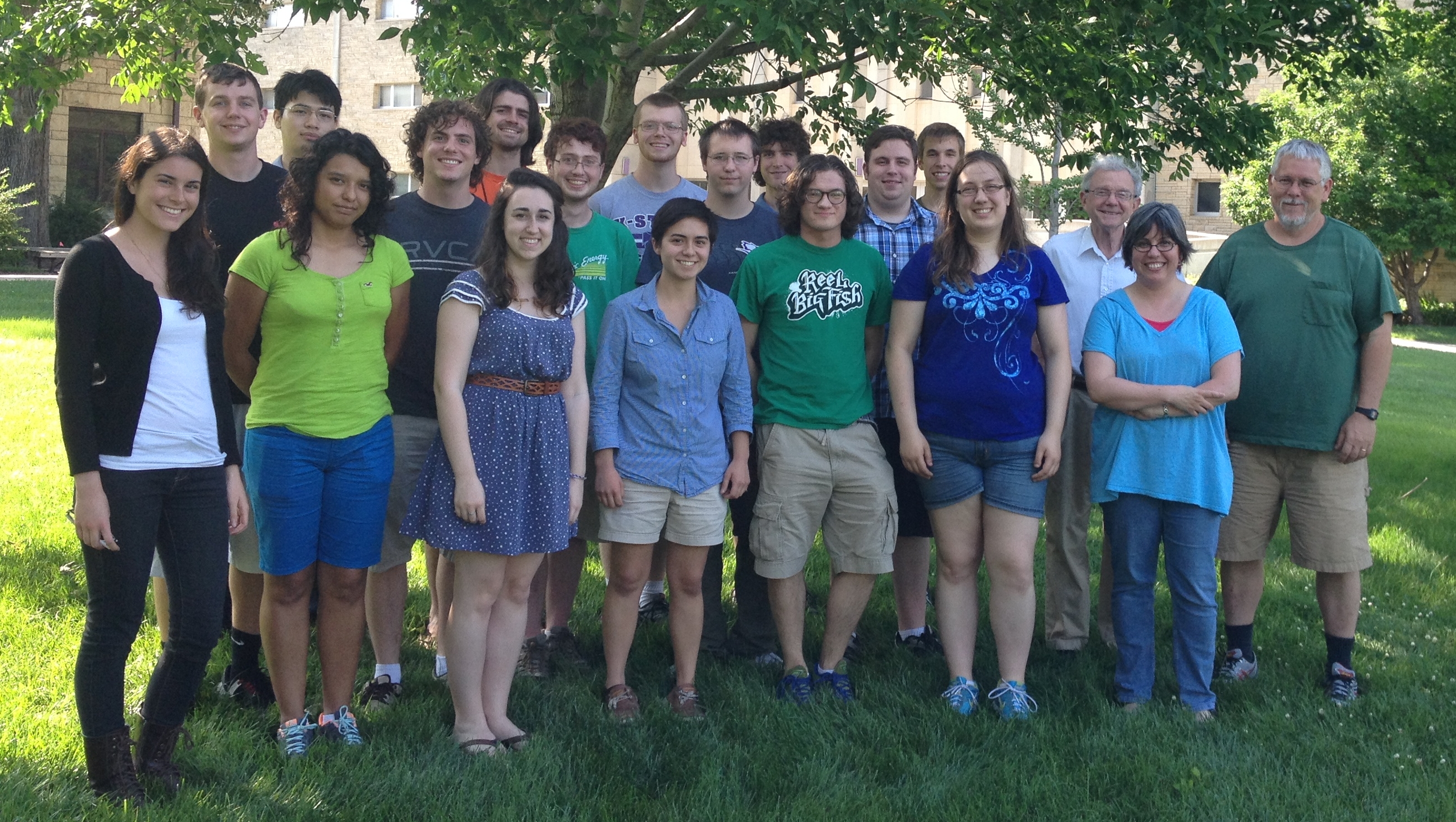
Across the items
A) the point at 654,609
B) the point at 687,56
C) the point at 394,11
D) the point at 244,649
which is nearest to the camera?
the point at 244,649

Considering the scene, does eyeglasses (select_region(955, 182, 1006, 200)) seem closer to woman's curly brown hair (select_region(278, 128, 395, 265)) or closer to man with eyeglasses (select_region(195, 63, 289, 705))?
woman's curly brown hair (select_region(278, 128, 395, 265))

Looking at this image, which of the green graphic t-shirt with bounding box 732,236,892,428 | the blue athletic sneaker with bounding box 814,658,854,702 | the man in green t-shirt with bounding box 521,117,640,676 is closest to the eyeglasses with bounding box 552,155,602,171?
the man in green t-shirt with bounding box 521,117,640,676

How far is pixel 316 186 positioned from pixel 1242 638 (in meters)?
4.09

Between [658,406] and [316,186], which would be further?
[658,406]

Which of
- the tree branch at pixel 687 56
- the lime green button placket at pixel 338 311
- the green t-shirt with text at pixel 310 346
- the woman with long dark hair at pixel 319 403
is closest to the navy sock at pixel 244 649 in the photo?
the woman with long dark hair at pixel 319 403

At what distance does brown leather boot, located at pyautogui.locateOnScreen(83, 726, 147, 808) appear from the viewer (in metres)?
3.41

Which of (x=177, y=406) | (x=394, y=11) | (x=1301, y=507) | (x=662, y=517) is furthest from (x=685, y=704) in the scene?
(x=394, y=11)

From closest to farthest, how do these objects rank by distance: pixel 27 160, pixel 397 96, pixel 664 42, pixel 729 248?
1. pixel 729 248
2. pixel 664 42
3. pixel 27 160
4. pixel 397 96

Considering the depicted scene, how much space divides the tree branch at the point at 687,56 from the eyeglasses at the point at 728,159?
4.86 meters

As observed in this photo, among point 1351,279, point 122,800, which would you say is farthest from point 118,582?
point 1351,279

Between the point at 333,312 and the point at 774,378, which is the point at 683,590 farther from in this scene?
the point at 333,312

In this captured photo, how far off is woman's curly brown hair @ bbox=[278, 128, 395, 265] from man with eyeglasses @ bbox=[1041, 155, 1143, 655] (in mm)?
2881

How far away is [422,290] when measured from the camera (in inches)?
174

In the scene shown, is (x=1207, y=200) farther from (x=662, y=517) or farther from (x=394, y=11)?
(x=662, y=517)
